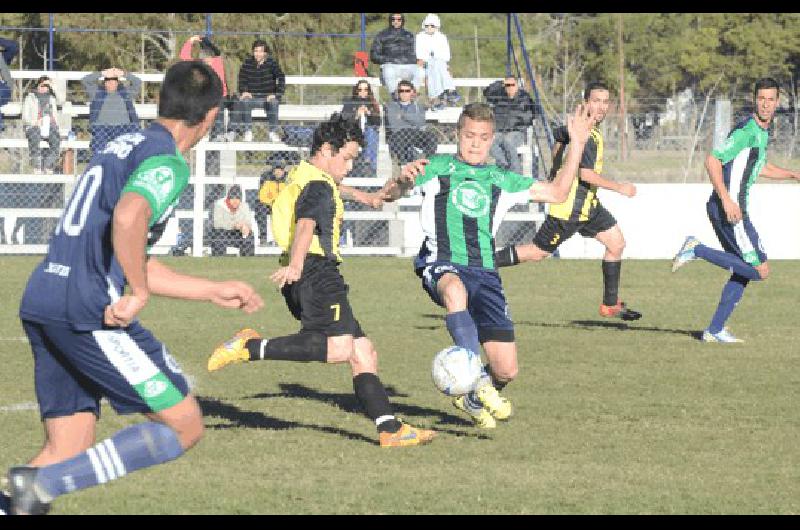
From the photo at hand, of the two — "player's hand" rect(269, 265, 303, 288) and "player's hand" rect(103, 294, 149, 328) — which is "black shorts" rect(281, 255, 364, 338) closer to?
"player's hand" rect(269, 265, 303, 288)

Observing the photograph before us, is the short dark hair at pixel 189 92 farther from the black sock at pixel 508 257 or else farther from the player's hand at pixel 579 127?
the black sock at pixel 508 257

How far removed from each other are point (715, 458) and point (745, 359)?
4.06 meters

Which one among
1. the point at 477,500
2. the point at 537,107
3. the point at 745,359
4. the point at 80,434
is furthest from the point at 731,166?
the point at 537,107

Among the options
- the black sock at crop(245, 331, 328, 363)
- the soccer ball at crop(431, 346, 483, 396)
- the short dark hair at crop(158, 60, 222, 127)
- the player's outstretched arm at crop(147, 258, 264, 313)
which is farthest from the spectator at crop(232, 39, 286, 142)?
the short dark hair at crop(158, 60, 222, 127)

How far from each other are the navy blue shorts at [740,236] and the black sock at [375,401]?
5.19 m

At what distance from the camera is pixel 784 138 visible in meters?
24.5

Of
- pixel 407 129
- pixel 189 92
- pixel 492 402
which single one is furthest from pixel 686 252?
pixel 407 129

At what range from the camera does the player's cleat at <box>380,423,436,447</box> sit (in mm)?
7535

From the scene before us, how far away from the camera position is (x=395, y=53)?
22531mm

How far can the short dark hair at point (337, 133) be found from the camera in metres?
7.94

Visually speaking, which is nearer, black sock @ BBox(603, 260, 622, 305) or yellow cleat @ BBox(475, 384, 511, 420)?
yellow cleat @ BBox(475, 384, 511, 420)

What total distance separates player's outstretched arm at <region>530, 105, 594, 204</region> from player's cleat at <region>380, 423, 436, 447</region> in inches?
54.9

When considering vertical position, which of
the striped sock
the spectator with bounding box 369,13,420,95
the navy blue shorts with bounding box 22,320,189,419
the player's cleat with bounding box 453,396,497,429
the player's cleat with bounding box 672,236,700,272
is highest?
the spectator with bounding box 369,13,420,95
